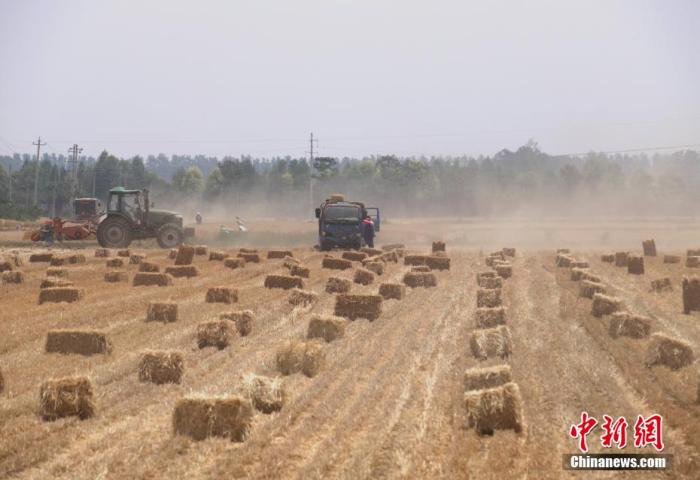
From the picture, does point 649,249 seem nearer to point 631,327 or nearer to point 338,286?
point 338,286

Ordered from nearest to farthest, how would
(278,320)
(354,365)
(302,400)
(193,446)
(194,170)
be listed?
(193,446)
(302,400)
(354,365)
(278,320)
(194,170)

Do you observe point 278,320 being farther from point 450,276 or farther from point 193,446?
point 450,276

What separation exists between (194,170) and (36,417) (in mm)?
151246

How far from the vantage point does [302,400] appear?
9.45 meters

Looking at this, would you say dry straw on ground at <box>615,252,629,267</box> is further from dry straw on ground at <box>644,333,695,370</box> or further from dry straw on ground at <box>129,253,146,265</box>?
dry straw on ground at <box>644,333,695,370</box>

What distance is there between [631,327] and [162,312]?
31.0 ft

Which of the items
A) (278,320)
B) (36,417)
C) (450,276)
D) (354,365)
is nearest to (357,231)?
(450,276)

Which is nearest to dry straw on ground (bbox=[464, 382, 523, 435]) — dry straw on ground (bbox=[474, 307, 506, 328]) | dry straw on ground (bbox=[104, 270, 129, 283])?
dry straw on ground (bbox=[474, 307, 506, 328])

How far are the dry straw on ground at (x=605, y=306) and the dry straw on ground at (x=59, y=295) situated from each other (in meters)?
12.6

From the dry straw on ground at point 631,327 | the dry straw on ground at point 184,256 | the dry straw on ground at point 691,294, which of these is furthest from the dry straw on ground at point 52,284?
the dry straw on ground at point 691,294

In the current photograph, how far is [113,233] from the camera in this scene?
37.5m

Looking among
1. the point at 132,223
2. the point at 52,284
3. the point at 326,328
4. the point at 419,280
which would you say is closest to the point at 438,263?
the point at 419,280

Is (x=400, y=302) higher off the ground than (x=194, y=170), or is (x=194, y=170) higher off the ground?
(x=194, y=170)

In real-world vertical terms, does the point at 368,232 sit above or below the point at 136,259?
above
